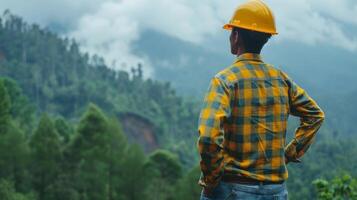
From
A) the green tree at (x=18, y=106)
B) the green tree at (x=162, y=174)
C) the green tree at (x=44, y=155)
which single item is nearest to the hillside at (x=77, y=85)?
the green tree at (x=18, y=106)

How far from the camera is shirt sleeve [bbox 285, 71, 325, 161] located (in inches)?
129

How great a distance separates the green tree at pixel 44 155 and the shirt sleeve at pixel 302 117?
86.4ft

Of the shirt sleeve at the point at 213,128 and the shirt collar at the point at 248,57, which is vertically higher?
the shirt collar at the point at 248,57

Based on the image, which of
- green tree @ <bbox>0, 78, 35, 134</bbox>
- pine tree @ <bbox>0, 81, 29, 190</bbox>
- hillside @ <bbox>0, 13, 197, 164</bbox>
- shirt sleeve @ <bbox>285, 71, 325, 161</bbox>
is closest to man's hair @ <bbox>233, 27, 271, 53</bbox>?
shirt sleeve @ <bbox>285, 71, 325, 161</bbox>

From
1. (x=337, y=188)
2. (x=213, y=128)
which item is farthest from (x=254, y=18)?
(x=337, y=188)

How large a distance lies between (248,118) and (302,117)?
1.66 ft

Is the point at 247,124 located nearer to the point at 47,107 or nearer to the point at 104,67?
the point at 47,107

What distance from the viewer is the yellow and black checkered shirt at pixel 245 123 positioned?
9.28 feet

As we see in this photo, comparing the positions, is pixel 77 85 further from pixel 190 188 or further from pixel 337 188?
pixel 337 188

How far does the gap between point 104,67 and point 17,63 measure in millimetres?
12299

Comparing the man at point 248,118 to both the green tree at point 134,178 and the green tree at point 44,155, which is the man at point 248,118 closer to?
the green tree at point 44,155

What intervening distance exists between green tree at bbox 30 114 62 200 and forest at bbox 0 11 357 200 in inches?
1.8

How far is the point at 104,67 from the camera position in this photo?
81.6 meters

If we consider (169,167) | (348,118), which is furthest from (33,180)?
(348,118)
